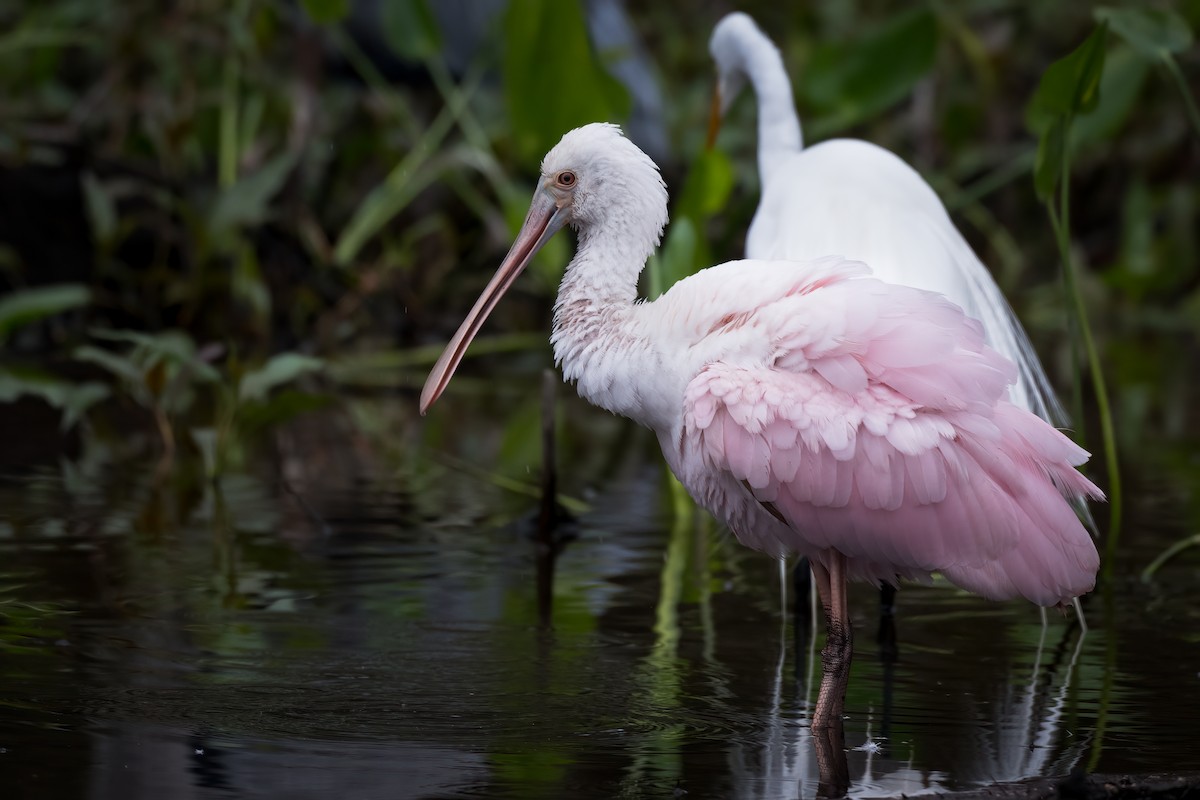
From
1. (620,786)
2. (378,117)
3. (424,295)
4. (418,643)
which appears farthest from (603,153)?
(378,117)

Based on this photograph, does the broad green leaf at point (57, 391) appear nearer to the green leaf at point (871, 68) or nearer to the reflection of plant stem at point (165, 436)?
the reflection of plant stem at point (165, 436)

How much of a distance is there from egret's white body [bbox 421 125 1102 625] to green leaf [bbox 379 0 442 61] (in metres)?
6.31

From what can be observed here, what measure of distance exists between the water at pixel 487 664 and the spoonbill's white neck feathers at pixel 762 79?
1619mm

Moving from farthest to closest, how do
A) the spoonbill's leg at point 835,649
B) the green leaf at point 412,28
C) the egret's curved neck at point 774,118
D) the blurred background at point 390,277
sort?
the green leaf at point 412,28 → the egret's curved neck at point 774,118 → the blurred background at point 390,277 → the spoonbill's leg at point 835,649

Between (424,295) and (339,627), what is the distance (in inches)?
272

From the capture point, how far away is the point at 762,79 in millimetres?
7551

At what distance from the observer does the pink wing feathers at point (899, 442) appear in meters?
4.25

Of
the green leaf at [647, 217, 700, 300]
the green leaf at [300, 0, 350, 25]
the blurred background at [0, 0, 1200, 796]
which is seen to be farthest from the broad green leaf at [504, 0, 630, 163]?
the green leaf at [647, 217, 700, 300]

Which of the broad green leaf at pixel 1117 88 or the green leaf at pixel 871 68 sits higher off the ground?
the green leaf at pixel 871 68

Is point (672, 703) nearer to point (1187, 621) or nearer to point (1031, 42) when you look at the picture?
point (1187, 621)

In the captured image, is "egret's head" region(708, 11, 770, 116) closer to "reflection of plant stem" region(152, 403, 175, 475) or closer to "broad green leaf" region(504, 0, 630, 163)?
"broad green leaf" region(504, 0, 630, 163)

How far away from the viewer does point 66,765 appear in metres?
3.78

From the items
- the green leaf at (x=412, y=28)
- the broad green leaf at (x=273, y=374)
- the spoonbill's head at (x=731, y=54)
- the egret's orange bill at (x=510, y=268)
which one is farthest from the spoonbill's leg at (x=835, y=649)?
the green leaf at (x=412, y=28)

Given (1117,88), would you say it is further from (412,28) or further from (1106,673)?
(412,28)
